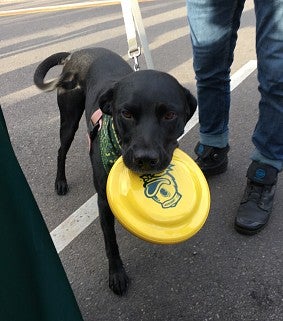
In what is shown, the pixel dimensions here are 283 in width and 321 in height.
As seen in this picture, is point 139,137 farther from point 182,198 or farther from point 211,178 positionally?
point 211,178

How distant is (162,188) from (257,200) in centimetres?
90

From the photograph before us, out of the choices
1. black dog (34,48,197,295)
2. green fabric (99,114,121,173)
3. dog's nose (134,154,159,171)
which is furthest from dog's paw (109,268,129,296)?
dog's nose (134,154,159,171)

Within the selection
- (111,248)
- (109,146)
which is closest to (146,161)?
(109,146)

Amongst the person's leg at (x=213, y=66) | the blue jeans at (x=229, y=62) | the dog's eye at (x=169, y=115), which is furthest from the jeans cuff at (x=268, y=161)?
the dog's eye at (x=169, y=115)

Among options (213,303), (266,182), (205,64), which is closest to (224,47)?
(205,64)

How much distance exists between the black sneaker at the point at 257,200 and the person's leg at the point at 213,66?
0.38 m

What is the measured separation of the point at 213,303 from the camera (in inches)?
86.1

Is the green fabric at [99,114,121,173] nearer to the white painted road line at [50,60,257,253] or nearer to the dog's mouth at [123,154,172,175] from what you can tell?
the dog's mouth at [123,154,172,175]

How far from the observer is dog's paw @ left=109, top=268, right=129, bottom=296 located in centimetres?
229

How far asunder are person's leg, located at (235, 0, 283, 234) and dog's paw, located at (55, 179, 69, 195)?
1.26 m

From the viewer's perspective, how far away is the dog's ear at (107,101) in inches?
90.7

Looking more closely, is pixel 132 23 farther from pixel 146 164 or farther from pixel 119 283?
pixel 119 283

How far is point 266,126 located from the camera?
2.67 metres

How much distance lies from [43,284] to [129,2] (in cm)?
175
